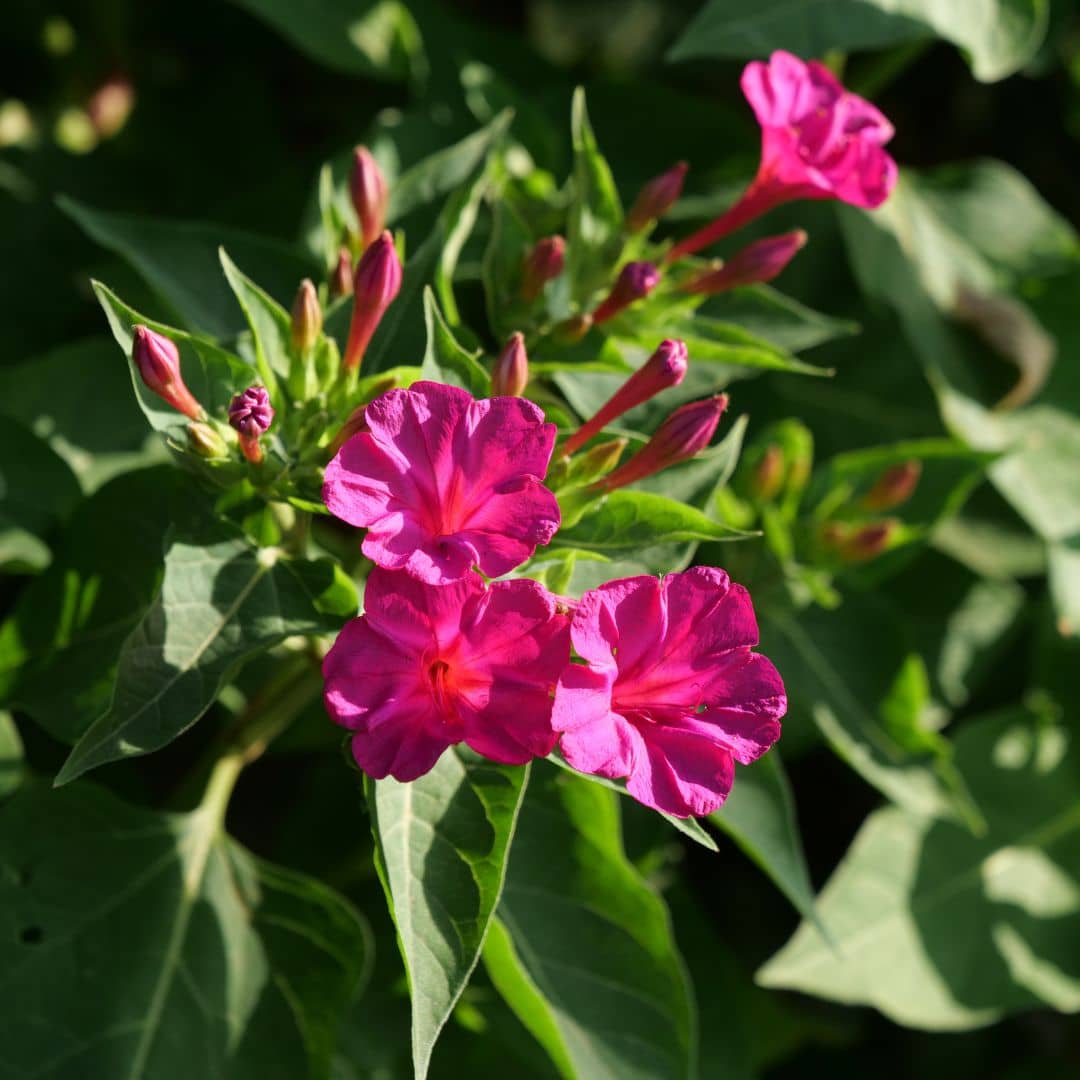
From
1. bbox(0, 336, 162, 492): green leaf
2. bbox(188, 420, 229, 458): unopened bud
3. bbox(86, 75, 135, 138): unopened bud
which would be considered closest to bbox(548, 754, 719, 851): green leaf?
bbox(188, 420, 229, 458): unopened bud

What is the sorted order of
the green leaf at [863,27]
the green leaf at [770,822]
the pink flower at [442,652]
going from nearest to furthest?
1. the pink flower at [442,652]
2. the green leaf at [770,822]
3. the green leaf at [863,27]

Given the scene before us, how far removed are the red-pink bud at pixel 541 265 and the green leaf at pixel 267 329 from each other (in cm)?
30

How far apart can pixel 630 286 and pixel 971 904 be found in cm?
129

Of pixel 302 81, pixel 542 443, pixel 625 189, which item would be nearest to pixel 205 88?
pixel 302 81

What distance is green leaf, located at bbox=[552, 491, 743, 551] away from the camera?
4.29 feet

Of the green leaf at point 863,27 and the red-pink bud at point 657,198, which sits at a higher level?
the green leaf at point 863,27

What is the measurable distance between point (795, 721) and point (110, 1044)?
1.13 m

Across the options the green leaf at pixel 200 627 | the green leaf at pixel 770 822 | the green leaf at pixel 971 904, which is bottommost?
the green leaf at pixel 971 904

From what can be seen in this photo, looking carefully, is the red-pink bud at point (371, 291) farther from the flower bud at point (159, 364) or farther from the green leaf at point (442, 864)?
the green leaf at point (442, 864)

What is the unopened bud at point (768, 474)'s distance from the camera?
1.92 m

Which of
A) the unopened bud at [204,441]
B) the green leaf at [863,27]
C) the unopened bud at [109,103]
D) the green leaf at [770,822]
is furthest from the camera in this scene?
the unopened bud at [109,103]

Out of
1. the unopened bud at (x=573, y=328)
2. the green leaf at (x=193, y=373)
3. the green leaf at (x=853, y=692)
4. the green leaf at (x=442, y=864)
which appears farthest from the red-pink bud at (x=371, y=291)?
the green leaf at (x=853, y=692)

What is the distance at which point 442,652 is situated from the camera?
45.9 inches

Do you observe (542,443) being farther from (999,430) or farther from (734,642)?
(999,430)
